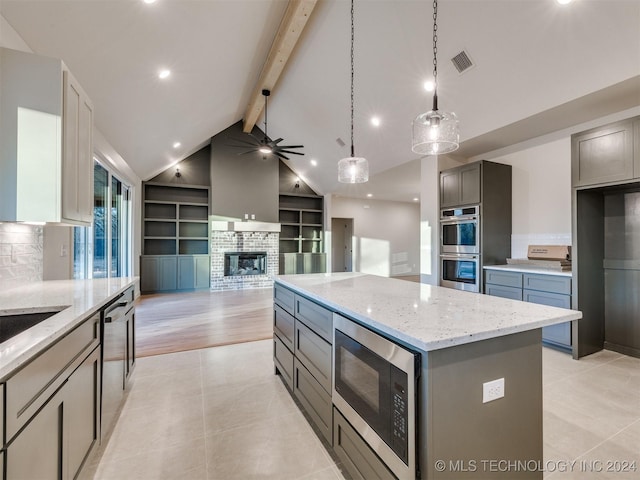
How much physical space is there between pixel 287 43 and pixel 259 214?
4.29m

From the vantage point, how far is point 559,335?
324cm

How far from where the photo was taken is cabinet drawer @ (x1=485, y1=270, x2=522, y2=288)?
359 centimetres

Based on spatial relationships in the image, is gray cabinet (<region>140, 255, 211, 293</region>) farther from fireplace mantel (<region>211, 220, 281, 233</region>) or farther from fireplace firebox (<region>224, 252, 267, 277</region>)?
fireplace mantel (<region>211, 220, 281, 233</region>)

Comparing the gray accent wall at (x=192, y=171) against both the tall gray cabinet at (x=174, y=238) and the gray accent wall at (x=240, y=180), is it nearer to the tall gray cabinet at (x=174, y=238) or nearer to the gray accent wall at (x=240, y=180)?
the tall gray cabinet at (x=174, y=238)

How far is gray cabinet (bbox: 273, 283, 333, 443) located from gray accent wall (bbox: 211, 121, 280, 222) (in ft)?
17.3

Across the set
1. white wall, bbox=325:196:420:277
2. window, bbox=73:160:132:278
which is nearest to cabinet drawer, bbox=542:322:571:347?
window, bbox=73:160:132:278

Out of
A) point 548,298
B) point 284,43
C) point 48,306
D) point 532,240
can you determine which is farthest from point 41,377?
point 532,240

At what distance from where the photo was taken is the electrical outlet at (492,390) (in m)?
1.14

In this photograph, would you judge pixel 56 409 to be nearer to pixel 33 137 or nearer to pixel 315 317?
pixel 315 317

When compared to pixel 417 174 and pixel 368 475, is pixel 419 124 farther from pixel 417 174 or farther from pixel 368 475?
pixel 417 174

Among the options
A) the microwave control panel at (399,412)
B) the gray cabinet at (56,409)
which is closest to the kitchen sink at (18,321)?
the gray cabinet at (56,409)

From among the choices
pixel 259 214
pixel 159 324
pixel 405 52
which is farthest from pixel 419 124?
pixel 259 214

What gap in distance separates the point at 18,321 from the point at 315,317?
1.57 meters

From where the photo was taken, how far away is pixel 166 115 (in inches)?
173
